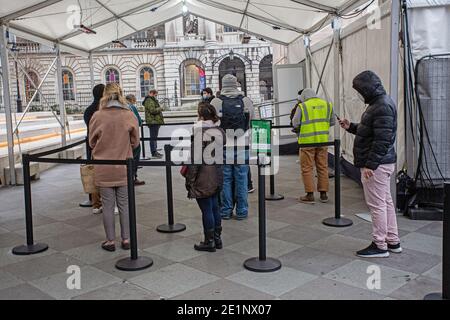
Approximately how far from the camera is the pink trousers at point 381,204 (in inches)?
175

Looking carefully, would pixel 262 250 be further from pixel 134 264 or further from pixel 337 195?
pixel 337 195

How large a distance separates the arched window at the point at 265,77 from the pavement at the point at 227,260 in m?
37.0

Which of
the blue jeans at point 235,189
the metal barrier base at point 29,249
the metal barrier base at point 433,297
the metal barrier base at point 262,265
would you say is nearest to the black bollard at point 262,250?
the metal barrier base at point 262,265

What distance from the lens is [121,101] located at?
4809 millimetres

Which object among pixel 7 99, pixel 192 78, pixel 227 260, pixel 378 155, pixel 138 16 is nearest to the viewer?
pixel 378 155

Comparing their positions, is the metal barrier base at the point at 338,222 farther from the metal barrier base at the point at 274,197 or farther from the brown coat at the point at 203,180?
the brown coat at the point at 203,180

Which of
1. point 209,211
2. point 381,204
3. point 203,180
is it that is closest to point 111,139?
point 203,180

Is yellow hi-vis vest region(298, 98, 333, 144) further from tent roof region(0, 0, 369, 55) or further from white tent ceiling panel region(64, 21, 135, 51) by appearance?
white tent ceiling panel region(64, 21, 135, 51)

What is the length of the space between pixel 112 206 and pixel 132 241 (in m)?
0.59

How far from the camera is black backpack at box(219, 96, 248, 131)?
20.1 ft

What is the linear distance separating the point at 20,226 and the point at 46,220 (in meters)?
0.35

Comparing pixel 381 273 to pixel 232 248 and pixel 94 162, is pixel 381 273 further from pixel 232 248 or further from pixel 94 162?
pixel 94 162

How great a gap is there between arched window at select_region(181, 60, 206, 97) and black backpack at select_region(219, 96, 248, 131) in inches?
1510

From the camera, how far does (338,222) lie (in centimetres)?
569
